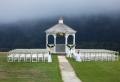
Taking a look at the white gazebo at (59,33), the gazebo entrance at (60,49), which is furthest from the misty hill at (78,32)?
the white gazebo at (59,33)

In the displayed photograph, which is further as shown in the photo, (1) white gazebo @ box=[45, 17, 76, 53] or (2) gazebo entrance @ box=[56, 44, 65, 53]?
(2) gazebo entrance @ box=[56, 44, 65, 53]

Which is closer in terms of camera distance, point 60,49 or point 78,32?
point 60,49

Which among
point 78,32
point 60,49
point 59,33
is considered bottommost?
point 60,49

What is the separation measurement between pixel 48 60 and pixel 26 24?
58598mm

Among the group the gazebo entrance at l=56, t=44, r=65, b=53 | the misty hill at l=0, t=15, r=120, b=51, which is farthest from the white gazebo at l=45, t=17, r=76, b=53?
the misty hill at l=0, t=15, r=120, b=51

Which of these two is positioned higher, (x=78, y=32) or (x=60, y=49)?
(x=78, y=32)

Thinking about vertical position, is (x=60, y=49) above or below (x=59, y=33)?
below

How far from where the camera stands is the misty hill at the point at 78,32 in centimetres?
7231

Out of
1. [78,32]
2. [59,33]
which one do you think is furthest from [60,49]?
[78,32]

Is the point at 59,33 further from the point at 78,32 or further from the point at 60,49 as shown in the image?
the point at 78,32

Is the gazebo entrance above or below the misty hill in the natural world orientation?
below

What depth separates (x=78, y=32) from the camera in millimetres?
80875

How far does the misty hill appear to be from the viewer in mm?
72312

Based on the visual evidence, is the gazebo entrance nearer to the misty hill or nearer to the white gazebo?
the white gazebo
